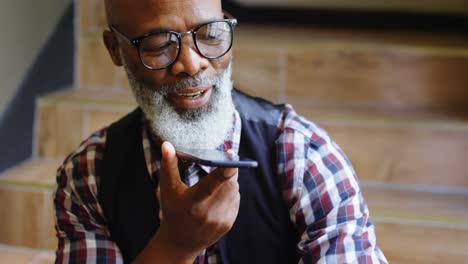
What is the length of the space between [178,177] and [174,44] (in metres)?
0.19

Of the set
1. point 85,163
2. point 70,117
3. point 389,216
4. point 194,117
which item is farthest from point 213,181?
point 70,117

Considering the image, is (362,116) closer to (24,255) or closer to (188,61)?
(188,61)

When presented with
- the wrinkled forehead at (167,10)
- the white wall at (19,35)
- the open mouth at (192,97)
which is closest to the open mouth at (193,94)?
the open mouth at (192,97)

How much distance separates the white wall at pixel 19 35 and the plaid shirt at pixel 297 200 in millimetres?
611

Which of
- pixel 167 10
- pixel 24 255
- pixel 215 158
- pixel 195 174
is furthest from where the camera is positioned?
pixel 24 255

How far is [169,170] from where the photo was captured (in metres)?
0.73

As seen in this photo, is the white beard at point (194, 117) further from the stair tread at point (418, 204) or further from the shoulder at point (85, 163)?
the stair tread at point (418, 204)

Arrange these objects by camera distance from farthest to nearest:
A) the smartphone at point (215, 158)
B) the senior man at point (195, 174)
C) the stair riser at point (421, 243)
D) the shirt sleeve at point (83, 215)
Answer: the stair riser at point (421, 243) → the shirt sleeve at point (83, 215) → the senior man at point (195, 174) → the smartphone at point (215, 158)

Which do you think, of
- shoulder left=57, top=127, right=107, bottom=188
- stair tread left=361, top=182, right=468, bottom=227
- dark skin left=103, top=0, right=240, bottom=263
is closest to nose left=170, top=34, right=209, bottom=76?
dark skin left=103, top=0, right=240, bottom=263

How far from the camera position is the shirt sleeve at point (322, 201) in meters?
0.84

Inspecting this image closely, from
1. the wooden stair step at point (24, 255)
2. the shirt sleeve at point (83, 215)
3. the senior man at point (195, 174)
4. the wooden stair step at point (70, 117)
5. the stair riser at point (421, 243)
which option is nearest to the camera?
the senior man at point (195, 174)

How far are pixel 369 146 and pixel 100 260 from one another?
2.73 feet

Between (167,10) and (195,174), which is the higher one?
(167,10)

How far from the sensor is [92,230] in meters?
0.94
